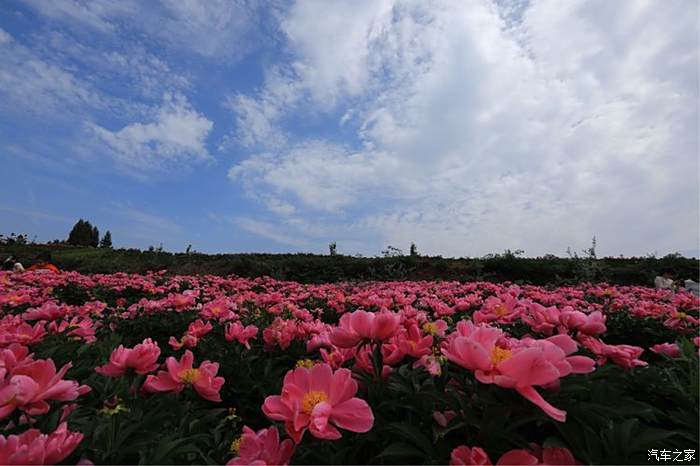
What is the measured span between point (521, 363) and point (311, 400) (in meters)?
0.51

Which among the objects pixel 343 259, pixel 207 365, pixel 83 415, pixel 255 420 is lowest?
pixel 255 420

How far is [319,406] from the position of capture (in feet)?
3.08

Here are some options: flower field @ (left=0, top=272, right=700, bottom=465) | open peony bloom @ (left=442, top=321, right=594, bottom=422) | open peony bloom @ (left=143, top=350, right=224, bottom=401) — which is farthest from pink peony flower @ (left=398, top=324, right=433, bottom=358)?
open peony bloom @ (left=143, top=350, right=224, bottom=401)

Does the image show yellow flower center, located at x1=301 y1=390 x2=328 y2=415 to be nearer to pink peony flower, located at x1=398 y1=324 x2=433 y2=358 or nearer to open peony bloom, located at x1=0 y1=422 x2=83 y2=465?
pink peony flower, located at x1=398 y1=324 x2=433 y2=358

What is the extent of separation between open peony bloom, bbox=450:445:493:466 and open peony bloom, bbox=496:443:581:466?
40 millimetres

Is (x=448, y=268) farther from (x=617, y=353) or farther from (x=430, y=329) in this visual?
(x=617, y=353)

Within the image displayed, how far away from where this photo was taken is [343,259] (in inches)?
591

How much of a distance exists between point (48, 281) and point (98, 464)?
19.5ft

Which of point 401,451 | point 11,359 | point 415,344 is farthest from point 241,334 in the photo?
point 401,451

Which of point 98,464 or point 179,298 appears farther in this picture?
point 179,298

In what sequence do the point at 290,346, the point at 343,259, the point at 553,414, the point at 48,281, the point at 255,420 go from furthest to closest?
the point at 343,259 → the point at 48,281 → the point at 290,346 → the point at 255,420 → the point at 553,414

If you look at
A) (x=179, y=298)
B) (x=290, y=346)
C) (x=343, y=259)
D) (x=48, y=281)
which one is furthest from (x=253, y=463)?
(x=343, y=259)

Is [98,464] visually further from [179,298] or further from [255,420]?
[179,298]

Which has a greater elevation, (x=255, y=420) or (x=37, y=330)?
(x=37, y=330)
